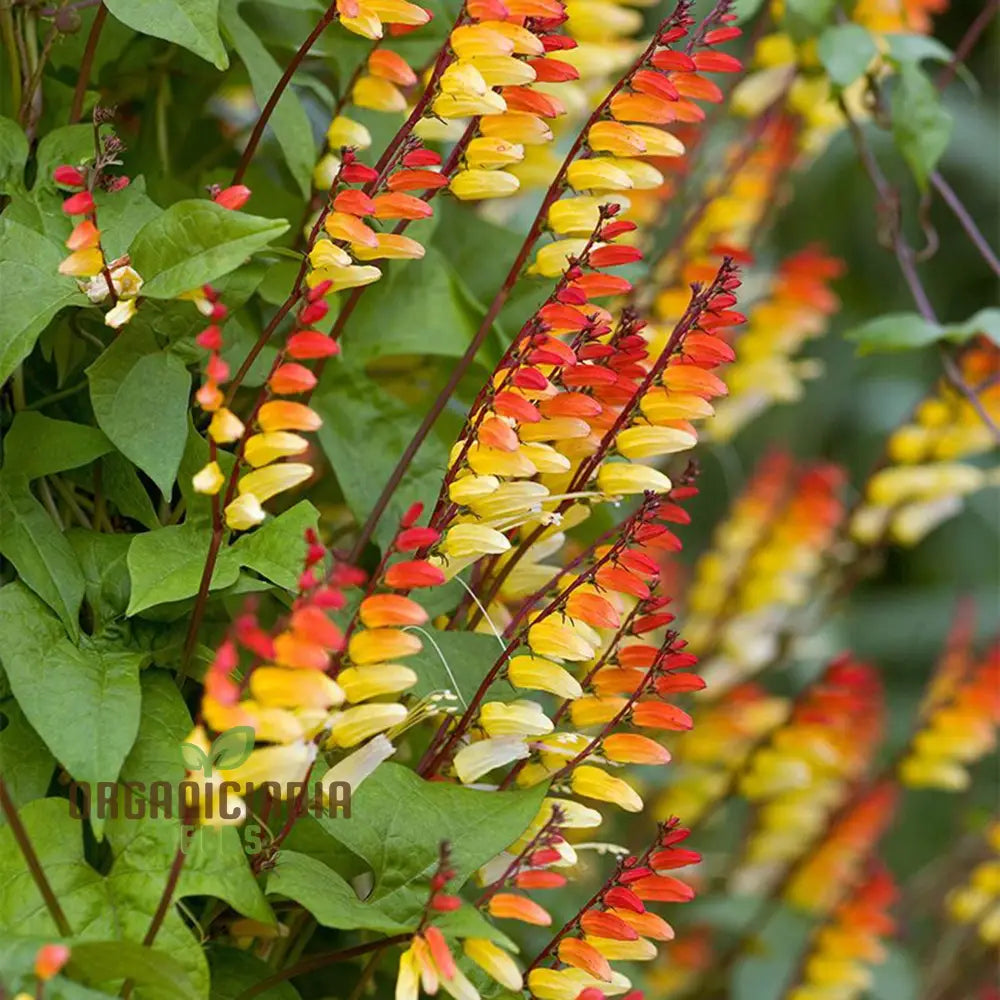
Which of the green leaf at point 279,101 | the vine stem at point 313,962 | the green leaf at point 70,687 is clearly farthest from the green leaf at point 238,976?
the green leaf at point 279,101

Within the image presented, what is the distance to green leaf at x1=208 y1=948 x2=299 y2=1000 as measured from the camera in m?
0.51

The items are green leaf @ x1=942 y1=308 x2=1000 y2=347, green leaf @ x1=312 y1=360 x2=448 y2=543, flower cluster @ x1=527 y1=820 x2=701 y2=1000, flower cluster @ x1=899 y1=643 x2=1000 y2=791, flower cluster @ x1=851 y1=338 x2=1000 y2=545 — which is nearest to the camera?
flower cluster @ x1=527 y1=820 x2=701 y2=1000

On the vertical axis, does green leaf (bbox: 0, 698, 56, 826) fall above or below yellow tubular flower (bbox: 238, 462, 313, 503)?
below

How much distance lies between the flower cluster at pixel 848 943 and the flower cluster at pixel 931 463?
0.85 ft

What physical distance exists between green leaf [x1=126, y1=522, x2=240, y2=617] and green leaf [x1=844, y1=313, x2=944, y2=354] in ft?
1.35

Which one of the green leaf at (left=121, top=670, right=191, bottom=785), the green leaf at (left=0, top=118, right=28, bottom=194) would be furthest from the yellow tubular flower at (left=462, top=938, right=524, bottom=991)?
the green leaf at (left=0, top=118, right=28, bottom=194)

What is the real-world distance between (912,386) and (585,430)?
1574 millimetres

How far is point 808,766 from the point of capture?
3.49ft

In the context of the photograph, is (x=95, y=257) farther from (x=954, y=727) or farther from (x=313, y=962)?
(x=954, y=727)

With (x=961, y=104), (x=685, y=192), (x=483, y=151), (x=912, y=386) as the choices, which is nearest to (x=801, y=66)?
(x=685, y=192)

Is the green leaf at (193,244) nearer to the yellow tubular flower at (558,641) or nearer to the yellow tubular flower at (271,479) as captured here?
the yellow tubular flower at (271,479)

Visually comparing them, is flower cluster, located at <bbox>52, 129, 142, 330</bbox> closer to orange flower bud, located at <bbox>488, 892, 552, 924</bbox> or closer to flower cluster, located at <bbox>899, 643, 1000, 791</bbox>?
orange flower bud, located at <bbox>488, 892, 552, 924</bbox>

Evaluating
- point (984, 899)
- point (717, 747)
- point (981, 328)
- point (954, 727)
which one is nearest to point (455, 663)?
point (981, 328)

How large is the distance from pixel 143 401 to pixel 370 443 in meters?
0.15
